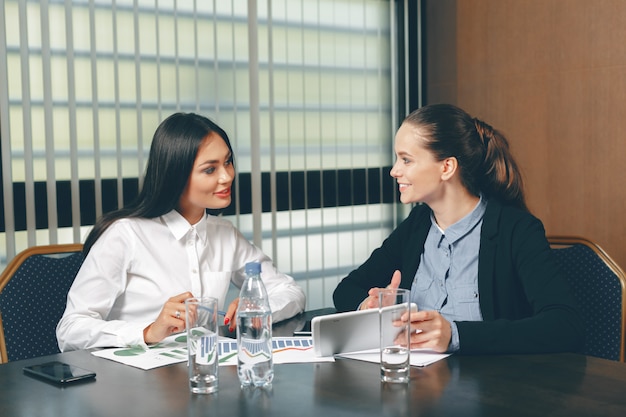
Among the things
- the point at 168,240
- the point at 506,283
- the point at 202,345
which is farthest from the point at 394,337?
the point at 168,240

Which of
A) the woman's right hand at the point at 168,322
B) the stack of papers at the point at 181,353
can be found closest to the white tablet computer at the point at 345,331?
the stack of papers at the point at 181,353

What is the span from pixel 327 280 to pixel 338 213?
0.34 m

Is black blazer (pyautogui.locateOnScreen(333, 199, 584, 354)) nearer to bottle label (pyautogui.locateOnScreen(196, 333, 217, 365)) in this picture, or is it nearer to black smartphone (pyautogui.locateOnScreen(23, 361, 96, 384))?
bottle label (pyautogui.locateOnScreen(196, 333, 217, 365))

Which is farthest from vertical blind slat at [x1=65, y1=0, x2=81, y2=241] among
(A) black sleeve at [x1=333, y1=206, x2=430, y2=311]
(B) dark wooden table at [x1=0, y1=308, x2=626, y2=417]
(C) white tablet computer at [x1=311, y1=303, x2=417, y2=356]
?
(C) white tablet computer at [x1=311, y1=303, x2=417, y2=356]

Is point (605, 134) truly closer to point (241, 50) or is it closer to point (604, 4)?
point (604, 4)

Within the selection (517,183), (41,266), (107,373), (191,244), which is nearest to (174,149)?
(191,244)

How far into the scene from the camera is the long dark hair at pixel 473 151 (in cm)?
221

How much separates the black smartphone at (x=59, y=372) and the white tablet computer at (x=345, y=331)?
474mm

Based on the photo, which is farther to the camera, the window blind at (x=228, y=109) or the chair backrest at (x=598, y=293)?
the window blind at (x=228, y=109)

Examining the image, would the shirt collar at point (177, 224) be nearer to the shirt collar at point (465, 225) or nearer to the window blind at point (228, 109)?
the shirt collar at point (465, 225)

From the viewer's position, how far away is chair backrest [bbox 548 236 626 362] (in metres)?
2.24

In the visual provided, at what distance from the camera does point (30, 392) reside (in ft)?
4.91

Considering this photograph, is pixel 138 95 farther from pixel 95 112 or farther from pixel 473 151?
pixel 473 151

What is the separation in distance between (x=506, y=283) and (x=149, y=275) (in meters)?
1.00
